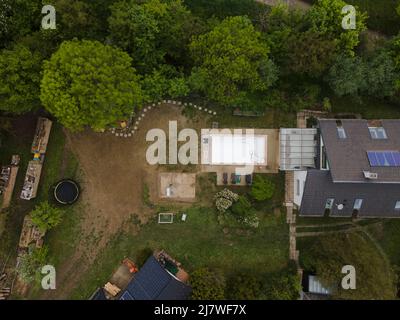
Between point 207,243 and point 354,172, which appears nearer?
point 354,172

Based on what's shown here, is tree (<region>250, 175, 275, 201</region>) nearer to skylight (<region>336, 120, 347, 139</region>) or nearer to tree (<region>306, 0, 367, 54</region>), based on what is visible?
skylight (<region>336, 120, 347, 139</region>)

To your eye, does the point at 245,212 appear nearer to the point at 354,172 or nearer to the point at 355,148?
the point at 354,172

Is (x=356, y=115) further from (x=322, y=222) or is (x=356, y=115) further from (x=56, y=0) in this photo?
(x=56, y=0)

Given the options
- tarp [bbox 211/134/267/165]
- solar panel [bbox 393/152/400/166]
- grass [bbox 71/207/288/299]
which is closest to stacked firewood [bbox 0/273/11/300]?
grass [bbox 71/207/288/299]

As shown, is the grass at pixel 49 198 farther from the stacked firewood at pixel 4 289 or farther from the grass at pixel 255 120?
the grass at pixel 255 120

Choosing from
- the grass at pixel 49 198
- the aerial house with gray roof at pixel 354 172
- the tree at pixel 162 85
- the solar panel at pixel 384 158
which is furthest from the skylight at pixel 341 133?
the grass at pixel 49 198

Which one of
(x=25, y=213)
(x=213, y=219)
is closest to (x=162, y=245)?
(x=213, y=219)

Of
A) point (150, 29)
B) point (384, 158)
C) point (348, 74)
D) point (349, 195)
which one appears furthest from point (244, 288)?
point (150, 29)
